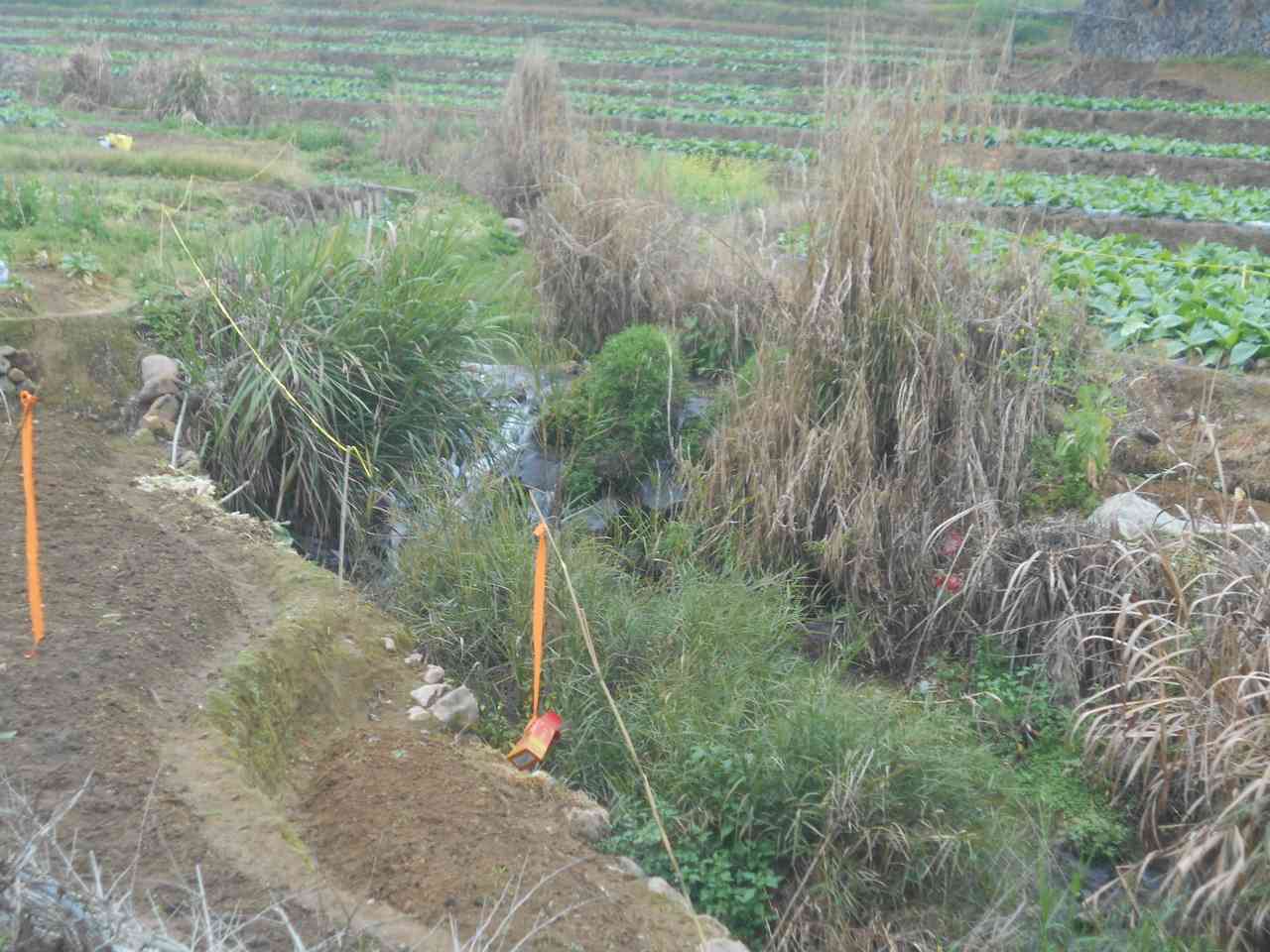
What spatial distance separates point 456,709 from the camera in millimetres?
3951

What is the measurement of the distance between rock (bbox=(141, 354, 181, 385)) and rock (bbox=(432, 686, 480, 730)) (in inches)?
104

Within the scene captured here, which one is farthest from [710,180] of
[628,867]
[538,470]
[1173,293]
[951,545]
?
[628,867]

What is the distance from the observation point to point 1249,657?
13.1 ft

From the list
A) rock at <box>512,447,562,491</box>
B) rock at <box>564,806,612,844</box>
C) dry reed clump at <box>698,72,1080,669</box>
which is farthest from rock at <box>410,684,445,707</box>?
rock at <box>512,447,562,491</box>

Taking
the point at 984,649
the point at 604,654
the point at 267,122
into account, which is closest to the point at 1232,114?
the point at 267,122

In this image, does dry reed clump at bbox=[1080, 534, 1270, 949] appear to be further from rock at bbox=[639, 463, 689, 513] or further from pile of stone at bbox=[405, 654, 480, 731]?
rock at bbox=[639, 463, 689, 513]

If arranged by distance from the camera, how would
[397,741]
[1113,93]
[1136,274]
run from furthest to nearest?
[1113,93] < [1136,274] < [397,741]

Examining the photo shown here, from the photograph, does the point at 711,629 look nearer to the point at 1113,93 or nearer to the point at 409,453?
the point at 409,453

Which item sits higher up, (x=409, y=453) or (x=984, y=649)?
(x=409, y=453)

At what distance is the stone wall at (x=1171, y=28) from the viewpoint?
23828 millimetres

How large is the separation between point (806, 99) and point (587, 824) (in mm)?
21269

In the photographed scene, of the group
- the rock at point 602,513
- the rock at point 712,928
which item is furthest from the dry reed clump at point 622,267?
the rock at point 712,928

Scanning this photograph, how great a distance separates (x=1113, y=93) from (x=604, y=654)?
908 inches

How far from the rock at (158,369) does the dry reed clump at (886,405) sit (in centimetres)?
267
